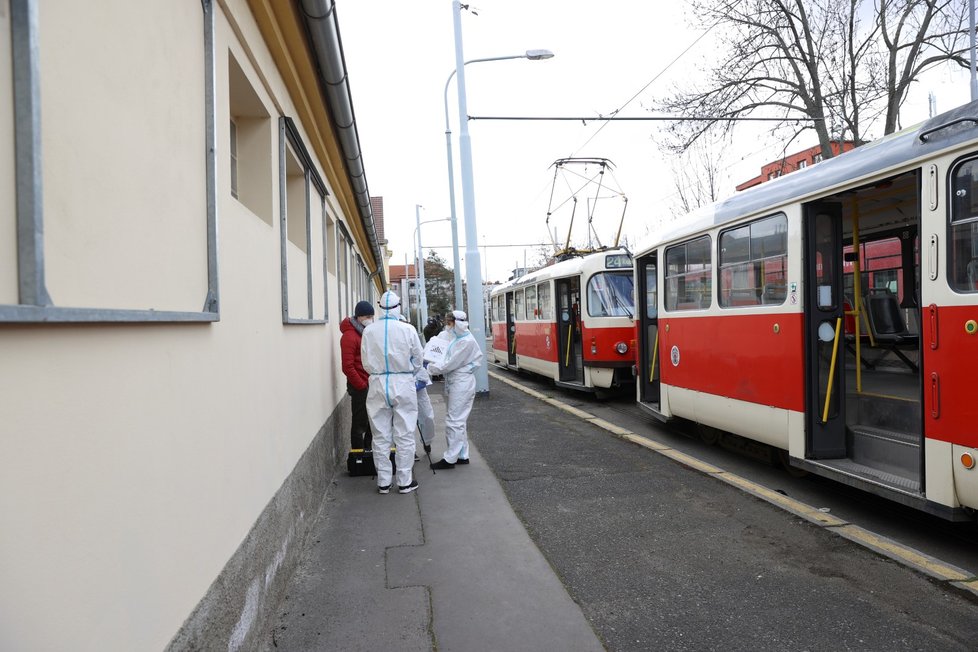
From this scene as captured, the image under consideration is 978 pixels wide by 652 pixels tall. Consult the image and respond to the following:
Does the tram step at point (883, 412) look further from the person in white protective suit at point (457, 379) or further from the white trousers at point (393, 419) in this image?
the white trousers at point (393, 419)

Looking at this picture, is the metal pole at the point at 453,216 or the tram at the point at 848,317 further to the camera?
the metal pole at the point at 453,216

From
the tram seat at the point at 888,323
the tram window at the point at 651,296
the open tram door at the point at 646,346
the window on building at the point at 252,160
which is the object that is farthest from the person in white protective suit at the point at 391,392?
the tram window at the point at 651,296

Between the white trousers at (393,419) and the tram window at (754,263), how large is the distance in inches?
131

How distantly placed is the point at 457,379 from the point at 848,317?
420 cm

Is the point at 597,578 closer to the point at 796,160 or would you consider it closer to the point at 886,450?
the point at 886,450

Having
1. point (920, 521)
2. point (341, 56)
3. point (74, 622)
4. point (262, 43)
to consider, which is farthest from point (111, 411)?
point (920, 521)

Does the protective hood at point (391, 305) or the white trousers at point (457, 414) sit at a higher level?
the protective hood at point (391, 305)

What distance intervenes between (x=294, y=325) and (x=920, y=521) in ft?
16.7

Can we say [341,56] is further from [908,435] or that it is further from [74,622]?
[908,435]

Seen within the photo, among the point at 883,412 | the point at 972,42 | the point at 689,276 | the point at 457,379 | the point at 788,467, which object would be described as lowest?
the point at 788,467

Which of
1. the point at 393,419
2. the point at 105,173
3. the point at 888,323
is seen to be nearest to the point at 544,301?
the point at 888,323

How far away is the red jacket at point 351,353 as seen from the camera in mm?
7363

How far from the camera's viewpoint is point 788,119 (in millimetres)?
14898

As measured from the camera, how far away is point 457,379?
7.82m
